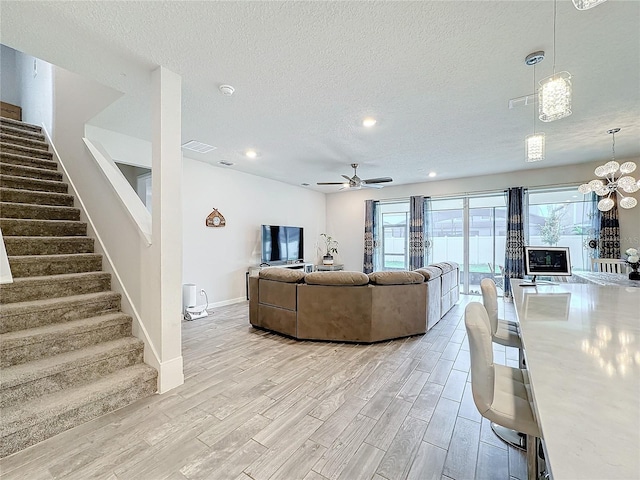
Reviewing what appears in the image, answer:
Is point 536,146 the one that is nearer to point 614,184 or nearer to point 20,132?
point 614,184

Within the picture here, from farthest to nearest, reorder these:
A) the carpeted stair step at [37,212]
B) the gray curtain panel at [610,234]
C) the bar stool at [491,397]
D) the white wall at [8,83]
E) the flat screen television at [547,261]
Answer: the white wall at [8,83] → the gray curtain panel at [610,234] → the carpeted stair step at [37,212] → the flat screen television at [547,261] → the bar stool at [491,397]

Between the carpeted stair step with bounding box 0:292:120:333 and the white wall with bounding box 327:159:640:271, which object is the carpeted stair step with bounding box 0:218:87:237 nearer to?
the carpeted stair step with bounding box 0:292:120:333

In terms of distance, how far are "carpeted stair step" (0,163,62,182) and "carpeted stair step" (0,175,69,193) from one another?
0.41 ft

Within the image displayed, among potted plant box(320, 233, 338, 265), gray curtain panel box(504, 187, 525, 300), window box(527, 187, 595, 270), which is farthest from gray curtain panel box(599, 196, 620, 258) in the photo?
potted plant box(320, 233, 338, 265)

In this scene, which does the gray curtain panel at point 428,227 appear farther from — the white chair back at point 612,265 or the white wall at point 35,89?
the white wall at point 35,89

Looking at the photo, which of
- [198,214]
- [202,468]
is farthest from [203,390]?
[198,214]

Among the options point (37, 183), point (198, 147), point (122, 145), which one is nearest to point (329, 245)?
point (198, 147)

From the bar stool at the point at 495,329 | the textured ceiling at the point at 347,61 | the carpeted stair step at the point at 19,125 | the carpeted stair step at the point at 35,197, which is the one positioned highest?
the carpeted stair step at the point at 19,125

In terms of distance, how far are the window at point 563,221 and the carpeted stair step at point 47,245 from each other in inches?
302

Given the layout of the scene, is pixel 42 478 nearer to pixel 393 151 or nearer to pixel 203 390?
pixel 203 390

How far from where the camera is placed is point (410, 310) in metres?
3.59

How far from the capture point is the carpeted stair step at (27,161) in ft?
11.3

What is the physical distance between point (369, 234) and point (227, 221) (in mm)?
3831

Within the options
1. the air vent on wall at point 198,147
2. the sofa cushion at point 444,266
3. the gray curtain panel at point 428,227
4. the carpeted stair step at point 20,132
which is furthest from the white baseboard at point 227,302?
the gray curtain panel at point 428,227
